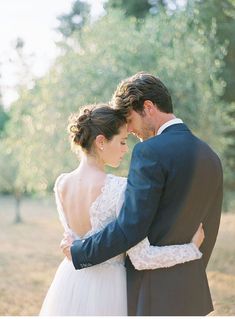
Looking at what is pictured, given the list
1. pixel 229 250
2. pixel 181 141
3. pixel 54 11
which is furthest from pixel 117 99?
pixel 229 250

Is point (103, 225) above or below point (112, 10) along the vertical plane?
below

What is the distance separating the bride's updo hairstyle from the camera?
6.88 ft

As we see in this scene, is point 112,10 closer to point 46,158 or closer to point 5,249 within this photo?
point 46,158

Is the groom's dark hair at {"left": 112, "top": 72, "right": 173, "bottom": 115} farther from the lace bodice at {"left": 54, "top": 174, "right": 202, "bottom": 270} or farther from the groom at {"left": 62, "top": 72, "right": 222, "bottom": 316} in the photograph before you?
the lace bodice at {"left": 54, "top": 174, "right": 202, "bottom": 270}

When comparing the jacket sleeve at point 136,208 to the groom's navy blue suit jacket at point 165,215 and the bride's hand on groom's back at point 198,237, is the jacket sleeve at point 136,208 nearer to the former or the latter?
the groom's navy blue suit jacket at point 165,215

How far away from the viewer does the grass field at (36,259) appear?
693cm

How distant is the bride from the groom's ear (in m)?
0.10

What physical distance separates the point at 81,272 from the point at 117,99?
1.90 ft

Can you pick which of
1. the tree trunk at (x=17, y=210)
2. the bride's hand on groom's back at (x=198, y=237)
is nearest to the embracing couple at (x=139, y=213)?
the bride's hand on groom's back at (x=198, y=237)

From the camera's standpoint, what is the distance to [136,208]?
1.92 meters

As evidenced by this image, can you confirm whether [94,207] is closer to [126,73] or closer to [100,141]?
[100,141]

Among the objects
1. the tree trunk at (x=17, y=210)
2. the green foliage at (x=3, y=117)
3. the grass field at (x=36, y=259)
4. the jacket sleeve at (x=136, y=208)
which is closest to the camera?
the jacket sleeve at (x=136, y=208)

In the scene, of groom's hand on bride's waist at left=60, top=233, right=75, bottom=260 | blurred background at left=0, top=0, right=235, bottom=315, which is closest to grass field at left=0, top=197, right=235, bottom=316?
blurred background at left=0, top=0, right=235, bottom=315

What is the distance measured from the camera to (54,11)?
21.5 ft
